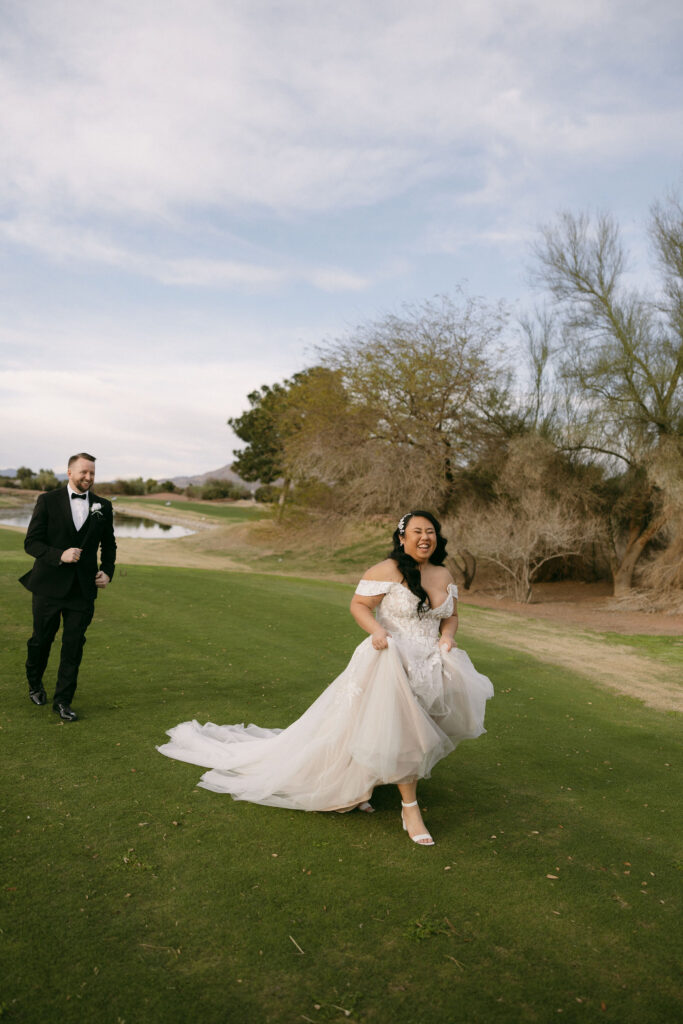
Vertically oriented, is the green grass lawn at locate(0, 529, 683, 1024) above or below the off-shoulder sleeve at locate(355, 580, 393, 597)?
below

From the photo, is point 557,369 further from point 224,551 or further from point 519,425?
point 224,551

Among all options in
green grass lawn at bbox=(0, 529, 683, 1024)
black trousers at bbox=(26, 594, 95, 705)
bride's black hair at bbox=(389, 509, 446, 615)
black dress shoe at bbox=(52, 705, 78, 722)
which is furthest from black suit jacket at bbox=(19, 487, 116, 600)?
bride's black hair at bbox=(389, 509, 446, 615)

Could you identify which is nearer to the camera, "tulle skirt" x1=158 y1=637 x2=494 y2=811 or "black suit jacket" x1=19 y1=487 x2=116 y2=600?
"tulle skirt" x1=158 y1=637 x2=494 y2=811

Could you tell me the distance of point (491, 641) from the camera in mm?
14336

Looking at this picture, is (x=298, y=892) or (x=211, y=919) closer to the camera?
(x=211, y=919)

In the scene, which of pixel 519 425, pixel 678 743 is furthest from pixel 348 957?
pixel 519 425

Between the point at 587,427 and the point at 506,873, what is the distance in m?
23.3

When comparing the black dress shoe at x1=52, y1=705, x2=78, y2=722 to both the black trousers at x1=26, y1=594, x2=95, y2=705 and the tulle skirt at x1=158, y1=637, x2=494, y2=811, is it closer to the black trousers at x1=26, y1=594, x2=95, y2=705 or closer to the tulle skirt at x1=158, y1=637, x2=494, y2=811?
the black trousers at x1=26, y1=594, x2=95, y2=705

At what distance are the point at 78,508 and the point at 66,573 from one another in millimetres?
592

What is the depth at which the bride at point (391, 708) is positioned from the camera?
451 centimetres

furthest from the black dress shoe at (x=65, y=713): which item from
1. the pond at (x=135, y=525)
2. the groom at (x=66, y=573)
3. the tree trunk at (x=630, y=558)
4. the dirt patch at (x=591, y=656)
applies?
the pond at (x=135, y=525)

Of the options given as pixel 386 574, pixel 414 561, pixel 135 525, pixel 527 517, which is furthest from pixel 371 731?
pixel 135 525

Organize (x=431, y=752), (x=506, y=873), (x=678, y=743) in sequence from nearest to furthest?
(x=506, y=873)
(x=431, y=752)
(x=678, y=743)

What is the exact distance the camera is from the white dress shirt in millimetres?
6344
